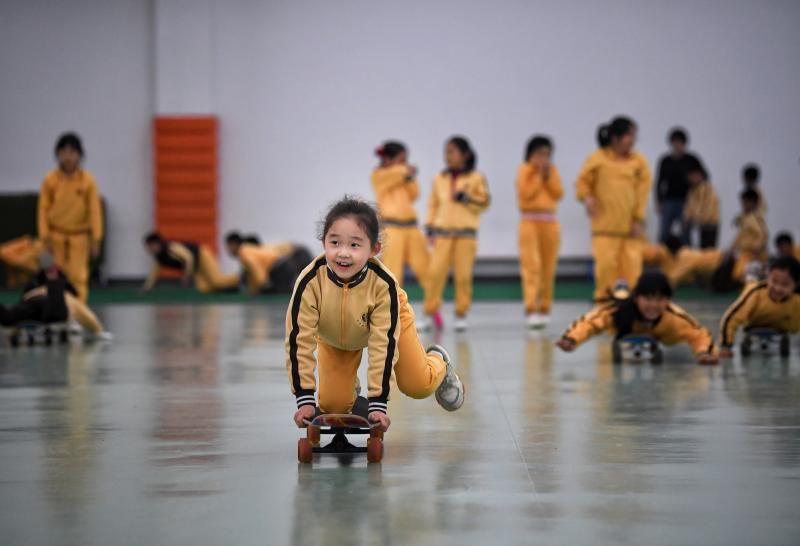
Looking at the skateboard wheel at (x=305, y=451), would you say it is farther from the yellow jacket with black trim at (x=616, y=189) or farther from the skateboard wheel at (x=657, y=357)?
the yellow jacket with black trim at (x=616, y=189)

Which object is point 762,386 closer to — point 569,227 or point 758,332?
point 758,332

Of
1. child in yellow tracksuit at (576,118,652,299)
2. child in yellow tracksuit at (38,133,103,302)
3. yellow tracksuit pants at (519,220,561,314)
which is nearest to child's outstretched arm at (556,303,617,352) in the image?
child in yellow tracksuit at (576,118,652,299)

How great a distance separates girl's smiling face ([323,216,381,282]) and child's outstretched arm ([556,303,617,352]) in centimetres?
299

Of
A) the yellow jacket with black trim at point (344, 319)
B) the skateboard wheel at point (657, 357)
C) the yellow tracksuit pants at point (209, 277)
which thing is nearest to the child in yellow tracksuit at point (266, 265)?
the yellow tracksuit pants at point (209, 277)

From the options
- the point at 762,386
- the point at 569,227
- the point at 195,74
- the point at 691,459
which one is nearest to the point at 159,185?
the point at 195,74

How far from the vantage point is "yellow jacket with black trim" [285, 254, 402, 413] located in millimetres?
4348

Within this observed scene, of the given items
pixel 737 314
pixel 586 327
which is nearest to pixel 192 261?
pixel 586 327

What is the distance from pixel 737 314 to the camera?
7.55m

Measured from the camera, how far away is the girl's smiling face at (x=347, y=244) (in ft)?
14.2

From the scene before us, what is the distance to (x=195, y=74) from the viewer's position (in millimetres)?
17125

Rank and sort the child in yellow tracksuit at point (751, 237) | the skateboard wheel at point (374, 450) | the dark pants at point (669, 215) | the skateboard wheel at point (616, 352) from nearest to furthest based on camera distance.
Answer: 1. the skateboard wheel at point (374, 450)
2. the skateboard wheel at point (616, 352)
3. the child in yellow tracksuit at point (751, 237)
4. the dark pants at point (669, 215)

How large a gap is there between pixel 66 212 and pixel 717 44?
9.66 m

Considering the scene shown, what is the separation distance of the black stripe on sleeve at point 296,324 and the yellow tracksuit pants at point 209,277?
442 inches

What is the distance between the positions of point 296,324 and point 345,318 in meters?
0.17
